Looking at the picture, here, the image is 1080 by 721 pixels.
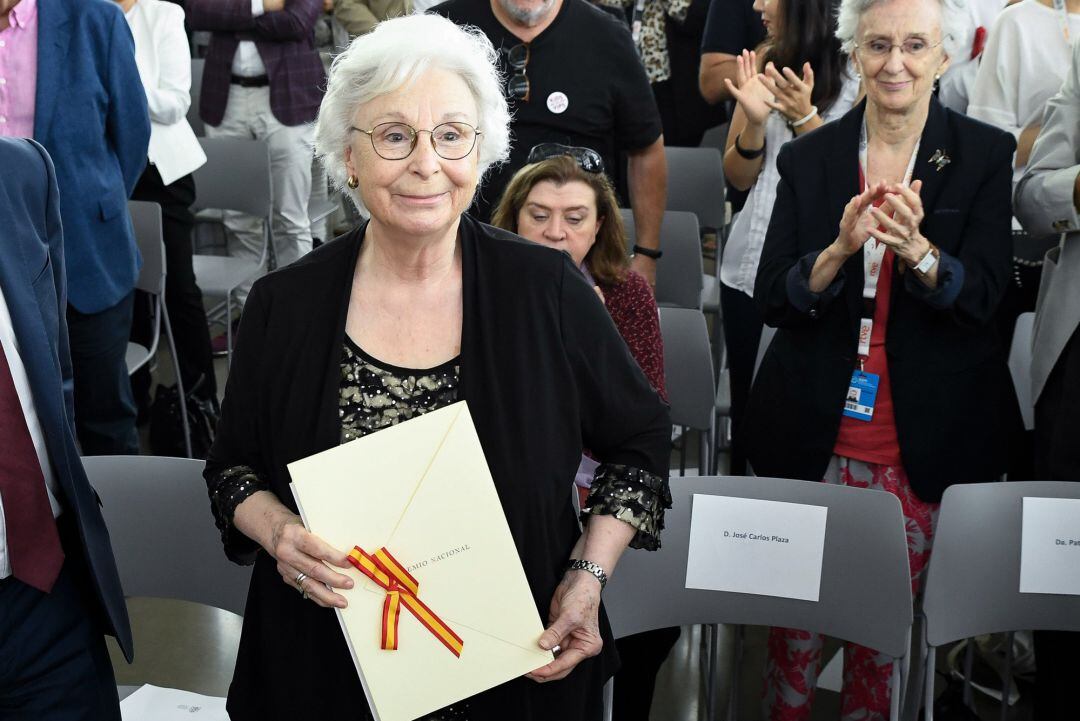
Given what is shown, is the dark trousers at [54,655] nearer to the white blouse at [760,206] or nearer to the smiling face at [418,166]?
the smiling face at [418,166]

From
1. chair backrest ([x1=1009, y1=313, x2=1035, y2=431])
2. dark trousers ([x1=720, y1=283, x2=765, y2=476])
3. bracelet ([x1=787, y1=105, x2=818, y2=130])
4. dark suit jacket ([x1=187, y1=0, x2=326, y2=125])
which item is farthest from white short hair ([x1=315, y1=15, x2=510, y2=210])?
dark suit jacket ([x1=187, y1=0, x2=326, y2=125])

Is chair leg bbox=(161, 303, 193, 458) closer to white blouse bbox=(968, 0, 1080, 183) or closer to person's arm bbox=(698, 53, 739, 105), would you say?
person's arm bbox=(698, 53, 739, 105)

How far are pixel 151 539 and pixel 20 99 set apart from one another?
4.61ft

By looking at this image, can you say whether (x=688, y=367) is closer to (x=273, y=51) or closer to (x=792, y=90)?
(x=792, y=90)

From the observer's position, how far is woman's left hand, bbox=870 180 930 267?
2059 millimetres

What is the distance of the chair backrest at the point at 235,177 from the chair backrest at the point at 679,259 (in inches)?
64.7

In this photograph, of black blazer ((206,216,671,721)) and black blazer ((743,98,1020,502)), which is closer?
black blazer ((206,216,671,721))

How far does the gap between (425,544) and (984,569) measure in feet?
3.93

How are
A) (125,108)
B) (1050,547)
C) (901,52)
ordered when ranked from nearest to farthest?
(1050,547) < (901,52) < (125,108)

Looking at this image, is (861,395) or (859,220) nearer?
(859,220)

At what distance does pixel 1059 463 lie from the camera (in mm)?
2246

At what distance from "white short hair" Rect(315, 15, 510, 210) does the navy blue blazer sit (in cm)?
165

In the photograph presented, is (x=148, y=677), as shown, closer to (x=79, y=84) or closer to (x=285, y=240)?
(x=79, y=84)

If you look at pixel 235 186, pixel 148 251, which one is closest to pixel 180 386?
pixel 148 251
